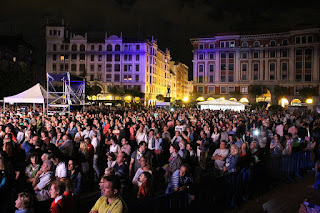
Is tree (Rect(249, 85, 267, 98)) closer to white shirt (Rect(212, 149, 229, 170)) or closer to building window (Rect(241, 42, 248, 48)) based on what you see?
building window (Rect(241, 42, 248, 48))

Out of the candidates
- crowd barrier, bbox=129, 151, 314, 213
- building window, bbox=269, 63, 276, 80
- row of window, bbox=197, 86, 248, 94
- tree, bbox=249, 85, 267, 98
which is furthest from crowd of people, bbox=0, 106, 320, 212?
building window, bbox=269, 63, 276, 80

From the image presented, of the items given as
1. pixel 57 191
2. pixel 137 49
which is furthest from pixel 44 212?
pixel 137 49

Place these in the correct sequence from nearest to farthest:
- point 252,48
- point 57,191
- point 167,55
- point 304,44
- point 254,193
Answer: point 57,191 < point 254,193 < point 304,44 < point 252,48 < point 167,55

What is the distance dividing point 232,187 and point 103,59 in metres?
67.4

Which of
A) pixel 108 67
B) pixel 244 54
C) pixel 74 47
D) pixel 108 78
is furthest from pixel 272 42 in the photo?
pixel 74 47

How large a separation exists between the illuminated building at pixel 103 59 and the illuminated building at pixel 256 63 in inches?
555

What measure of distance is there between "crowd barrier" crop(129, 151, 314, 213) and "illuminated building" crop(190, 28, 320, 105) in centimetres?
5287

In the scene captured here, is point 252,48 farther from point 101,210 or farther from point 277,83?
point 101,210

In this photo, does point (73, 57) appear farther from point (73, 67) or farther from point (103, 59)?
point (103, 59)

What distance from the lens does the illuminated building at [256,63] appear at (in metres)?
57.1

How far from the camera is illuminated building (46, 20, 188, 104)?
228 ft

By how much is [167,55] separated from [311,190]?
84670 mm

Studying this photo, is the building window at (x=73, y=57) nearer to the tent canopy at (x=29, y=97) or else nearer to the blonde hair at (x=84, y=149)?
the tent canopy at (x=29, y=97)

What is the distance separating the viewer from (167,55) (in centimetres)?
9006
